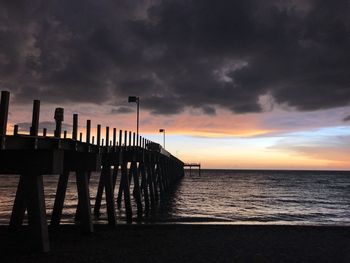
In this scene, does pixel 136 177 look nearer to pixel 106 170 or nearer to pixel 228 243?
pixel 106 170

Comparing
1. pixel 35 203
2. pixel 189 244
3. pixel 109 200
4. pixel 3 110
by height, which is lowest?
pixel 189 244

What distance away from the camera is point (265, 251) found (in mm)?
11469

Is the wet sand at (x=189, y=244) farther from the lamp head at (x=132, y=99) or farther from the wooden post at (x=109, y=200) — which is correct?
the lamp head at (x=132, y=99)

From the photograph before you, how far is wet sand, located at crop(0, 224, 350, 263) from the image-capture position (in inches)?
411

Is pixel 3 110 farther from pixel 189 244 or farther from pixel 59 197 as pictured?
pixel 59 197

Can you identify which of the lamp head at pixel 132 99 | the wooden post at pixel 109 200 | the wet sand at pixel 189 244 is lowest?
the wet sand at pixel 189 244

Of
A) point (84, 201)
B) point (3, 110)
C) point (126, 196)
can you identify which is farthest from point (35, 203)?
point (126, 196)

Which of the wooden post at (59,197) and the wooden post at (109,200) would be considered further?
the wooden post at (109,200)

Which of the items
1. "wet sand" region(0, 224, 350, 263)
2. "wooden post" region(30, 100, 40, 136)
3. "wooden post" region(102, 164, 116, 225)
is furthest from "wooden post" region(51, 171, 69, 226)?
"wooden post" region(30, 100, 40, 136)

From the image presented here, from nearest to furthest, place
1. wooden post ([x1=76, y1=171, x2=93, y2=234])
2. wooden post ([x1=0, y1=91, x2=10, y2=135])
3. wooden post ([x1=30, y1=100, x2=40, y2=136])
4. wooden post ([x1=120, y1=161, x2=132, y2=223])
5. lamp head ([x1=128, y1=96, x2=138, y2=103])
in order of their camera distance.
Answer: wooden post ([x1=0, y1=91, x2=10, y2=135])
wooden post ([x1=30, y1=100, x2=40, y2=136])
wooden post ([x1=76, y1=171, x2=93, y2=234])
wooden post ([x1=120, y1=161, x2=132, y2=223])
lamp head ([x1=128, y1=96, x2=138, y2=103])

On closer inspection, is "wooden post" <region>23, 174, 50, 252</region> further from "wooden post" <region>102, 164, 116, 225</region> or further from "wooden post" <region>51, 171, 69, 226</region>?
"wooden post" <region>102, 164, 116, 225</region>

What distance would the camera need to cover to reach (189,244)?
12.3 metres

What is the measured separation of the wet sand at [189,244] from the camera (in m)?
10.4

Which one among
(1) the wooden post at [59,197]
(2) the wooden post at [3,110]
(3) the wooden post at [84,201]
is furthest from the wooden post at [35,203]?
(1) the wooden post at [59,197]
